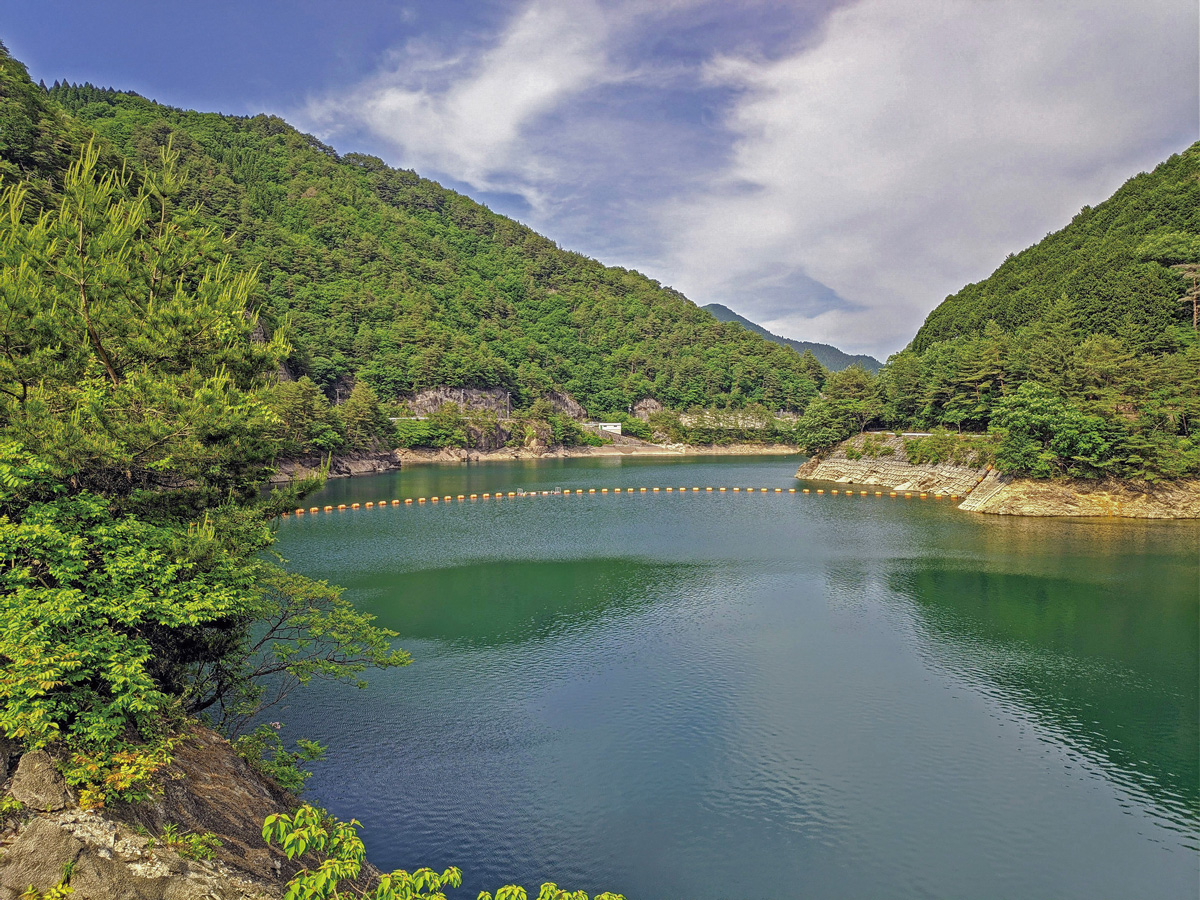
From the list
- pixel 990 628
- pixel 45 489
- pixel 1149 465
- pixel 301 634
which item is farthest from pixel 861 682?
pixel 1149 465

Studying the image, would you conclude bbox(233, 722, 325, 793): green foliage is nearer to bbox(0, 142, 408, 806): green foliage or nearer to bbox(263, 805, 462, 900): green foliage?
bbox(0, 142, 408, 806): green foliage

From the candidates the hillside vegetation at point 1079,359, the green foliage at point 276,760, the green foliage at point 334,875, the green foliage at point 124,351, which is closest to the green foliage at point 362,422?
the hillside vegetation at point 1079,359

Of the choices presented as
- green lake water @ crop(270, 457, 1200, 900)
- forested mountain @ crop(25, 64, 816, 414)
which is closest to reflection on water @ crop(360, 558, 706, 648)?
green lake water @ crop(270, 457, 1200, 900)

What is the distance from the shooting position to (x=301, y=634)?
68.6 feet

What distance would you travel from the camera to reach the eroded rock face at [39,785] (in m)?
7.02

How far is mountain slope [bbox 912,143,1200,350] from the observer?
52531 millimetres

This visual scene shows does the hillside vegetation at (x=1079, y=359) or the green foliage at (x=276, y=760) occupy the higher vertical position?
the hillside vegetation at (x=1079, y=359)

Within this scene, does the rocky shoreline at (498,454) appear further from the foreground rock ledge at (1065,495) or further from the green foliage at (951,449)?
the foreground rock ledge at (1065,495)

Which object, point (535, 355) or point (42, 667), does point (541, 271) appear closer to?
point (535, 355)

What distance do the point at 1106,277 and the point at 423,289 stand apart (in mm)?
120860

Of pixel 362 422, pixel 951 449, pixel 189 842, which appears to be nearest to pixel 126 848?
pixel 189 842

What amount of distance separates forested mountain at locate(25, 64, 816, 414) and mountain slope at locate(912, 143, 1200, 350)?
200 feet

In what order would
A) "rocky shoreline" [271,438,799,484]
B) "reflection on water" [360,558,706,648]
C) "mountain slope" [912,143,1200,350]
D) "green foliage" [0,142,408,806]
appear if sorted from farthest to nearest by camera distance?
"rocky shoreline" [271,438,799,484] → "mountain slope" [912,143,1200,350] → "reflection on water" [360,558,706,648] → "green foliage" [0,142,408,806]

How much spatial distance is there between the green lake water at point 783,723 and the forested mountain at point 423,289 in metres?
71.6
